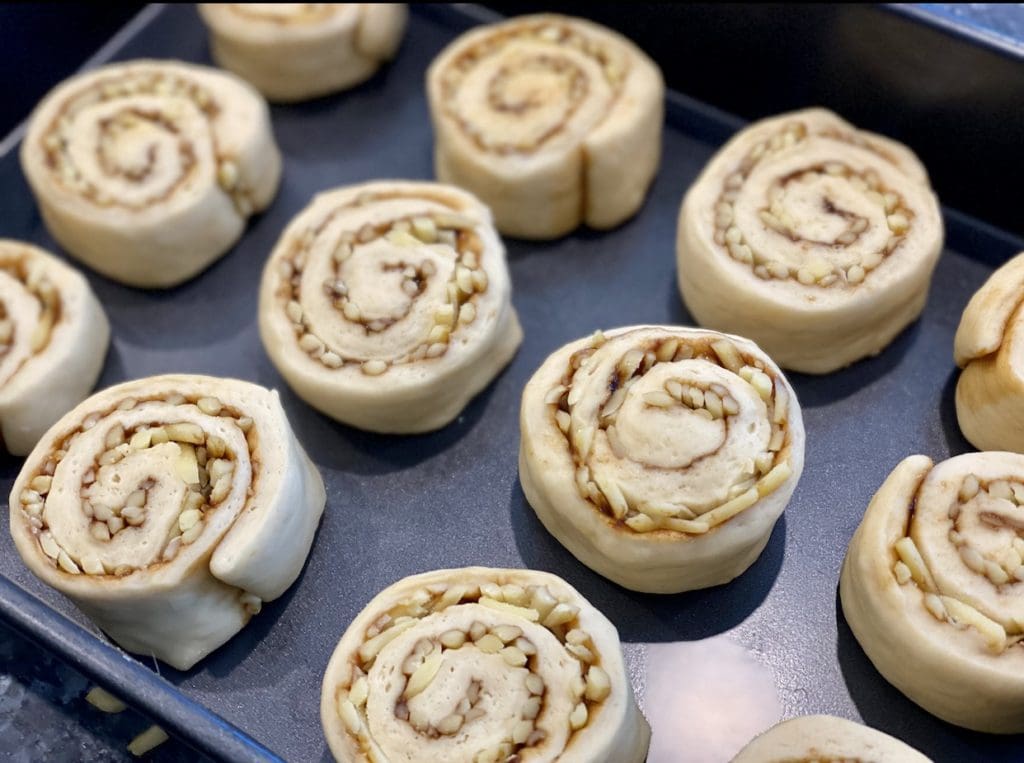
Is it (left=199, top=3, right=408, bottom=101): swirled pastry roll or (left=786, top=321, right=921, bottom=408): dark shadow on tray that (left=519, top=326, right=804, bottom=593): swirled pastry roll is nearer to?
(left=786, top=321, right=921, bottom=408): dark shadow on tray

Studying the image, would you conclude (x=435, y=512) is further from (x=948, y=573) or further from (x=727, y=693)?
(x=948, y=573)

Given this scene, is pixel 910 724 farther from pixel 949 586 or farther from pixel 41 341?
pixel 41 341

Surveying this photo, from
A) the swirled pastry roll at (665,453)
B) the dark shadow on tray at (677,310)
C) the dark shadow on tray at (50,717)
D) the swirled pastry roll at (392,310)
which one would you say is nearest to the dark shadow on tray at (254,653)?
the dark shadow on tray at (50,717)

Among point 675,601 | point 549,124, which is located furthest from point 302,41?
point 675,601

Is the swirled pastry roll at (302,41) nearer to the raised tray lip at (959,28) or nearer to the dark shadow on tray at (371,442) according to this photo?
the dark shadow on tray at (371,442)

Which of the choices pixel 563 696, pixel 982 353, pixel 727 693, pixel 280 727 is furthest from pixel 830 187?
pixel 280 727

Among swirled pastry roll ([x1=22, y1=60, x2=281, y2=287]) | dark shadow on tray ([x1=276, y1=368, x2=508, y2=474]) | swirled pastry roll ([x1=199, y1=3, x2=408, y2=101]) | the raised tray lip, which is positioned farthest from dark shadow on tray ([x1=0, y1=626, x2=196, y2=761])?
the raised tray lip
